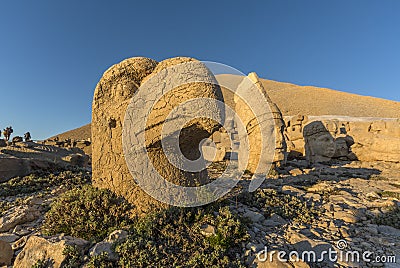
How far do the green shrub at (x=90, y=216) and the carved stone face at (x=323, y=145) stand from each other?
1309 cm

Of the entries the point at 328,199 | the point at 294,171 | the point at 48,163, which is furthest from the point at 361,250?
the point at 48,163

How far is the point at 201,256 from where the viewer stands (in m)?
3.14

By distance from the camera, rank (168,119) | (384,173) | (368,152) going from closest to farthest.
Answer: (168,119)
(384,173)
(368,152)

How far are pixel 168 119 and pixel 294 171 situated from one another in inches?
310

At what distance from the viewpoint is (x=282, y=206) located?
17.7 ft

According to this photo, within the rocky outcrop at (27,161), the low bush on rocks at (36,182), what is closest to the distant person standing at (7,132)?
the rocky outcrop at (27,161)

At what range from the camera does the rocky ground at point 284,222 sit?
11.0 ft

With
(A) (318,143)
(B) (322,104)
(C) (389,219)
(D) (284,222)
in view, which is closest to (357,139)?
(A) (318,143)

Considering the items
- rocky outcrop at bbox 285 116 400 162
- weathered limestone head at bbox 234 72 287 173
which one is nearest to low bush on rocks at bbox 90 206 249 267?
weathered limestone head at bbox 234 72 287 173

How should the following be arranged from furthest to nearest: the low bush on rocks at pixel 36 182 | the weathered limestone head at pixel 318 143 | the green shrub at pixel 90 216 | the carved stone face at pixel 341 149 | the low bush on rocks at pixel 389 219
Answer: the carved stone face at pixel 341 149 → the weathered limestone head at pixel 318 143 → the low bush on rocks at pixel 36 182 → the low bush on rocks at pixel 389 219 → the green shrub at pixel 90 216

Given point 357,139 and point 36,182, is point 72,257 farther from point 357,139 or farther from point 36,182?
point 357,139

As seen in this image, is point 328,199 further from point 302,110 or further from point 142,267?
point 302,110

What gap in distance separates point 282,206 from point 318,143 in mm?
10492

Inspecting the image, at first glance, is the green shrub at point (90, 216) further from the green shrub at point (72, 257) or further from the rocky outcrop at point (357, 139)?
the rocky outcrop at point (357, 139)
